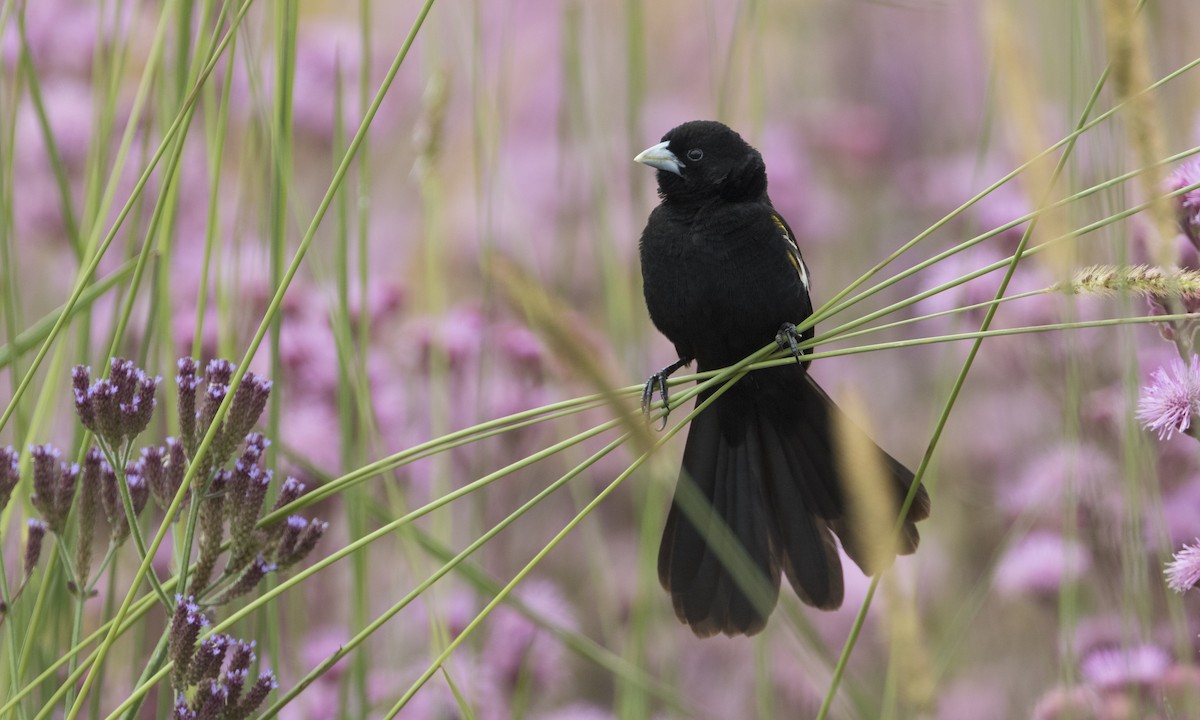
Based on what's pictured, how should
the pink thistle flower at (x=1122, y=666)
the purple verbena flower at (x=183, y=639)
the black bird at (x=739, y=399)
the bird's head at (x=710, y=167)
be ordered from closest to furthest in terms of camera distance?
the purple verbena flower at (x=183, y=639) → the pink thistle flower at (x=1122, y=666) → the black bird at (x=739, y=399) → the bird's head at (x=710, y=167)

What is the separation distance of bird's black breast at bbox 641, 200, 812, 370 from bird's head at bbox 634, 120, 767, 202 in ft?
0.12

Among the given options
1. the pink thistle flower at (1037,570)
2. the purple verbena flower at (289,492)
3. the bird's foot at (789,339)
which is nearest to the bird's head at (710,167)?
the bird's foot at (789,339)

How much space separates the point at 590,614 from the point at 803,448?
106 cm

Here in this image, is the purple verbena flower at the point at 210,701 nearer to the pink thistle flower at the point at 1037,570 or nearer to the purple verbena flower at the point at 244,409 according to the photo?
the purple verbena flower at the point at 244,409

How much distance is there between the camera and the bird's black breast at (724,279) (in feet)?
6.24

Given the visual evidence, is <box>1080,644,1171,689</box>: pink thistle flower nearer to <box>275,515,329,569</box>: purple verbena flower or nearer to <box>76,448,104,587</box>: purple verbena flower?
<box>275,515,329,569</box>: purple verbena flower

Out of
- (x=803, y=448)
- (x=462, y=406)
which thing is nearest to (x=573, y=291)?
(x=462, y=406)

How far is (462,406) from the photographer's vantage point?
2520mm

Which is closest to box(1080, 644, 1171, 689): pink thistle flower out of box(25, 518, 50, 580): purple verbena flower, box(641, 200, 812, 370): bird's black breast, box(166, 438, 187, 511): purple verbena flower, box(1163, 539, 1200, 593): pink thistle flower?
box(1163, 539, 1200, 593): pink thistle flower

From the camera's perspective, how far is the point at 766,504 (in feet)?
5.92

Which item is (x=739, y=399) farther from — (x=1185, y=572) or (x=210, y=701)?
(x=210, y=701)

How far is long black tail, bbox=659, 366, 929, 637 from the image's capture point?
1656 millimetres

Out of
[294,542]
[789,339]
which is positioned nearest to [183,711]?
[294,542]

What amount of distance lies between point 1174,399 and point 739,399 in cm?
92
